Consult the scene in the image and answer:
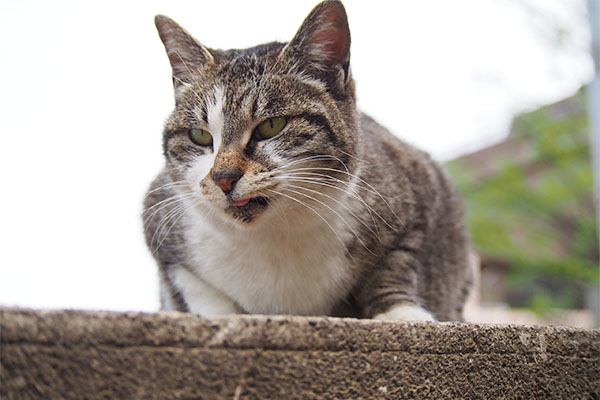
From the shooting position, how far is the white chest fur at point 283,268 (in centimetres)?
151

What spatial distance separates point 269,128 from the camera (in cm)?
142

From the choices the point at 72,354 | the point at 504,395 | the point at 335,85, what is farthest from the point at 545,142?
the point at 72,354

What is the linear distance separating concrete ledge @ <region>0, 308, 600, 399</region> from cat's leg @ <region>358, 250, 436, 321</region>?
45 cm

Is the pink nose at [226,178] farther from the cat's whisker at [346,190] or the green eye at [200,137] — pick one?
the green eye at [200,137]

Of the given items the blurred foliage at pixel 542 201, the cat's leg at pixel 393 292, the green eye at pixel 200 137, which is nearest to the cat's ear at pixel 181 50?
the green eye at pixel 200 137

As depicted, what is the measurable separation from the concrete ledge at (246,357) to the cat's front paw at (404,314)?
0.42 metres

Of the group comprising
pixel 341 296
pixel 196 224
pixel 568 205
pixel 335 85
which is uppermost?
pixel 335 85

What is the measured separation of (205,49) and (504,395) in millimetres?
1255

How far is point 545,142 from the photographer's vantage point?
16.2 ft

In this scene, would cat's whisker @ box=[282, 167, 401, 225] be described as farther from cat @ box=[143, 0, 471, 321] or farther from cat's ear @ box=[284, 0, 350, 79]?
cat's ear @ box=[284, 0, 350, 79]

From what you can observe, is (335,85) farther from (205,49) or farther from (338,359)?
(338,359)

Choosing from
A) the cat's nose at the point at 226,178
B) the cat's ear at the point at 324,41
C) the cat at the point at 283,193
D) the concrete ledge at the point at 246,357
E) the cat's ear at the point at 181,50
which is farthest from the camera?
the cat's ear at the point at 181,50

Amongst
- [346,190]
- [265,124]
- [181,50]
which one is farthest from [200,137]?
[346,190]

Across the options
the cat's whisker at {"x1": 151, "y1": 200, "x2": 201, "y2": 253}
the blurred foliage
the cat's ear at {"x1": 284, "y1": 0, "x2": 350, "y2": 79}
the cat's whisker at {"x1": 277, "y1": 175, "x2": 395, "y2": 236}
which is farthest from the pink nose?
the blurred foliage
